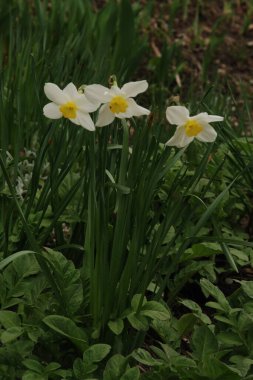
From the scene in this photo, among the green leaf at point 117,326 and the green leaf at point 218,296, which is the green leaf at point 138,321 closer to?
the green leaf at point 117,326

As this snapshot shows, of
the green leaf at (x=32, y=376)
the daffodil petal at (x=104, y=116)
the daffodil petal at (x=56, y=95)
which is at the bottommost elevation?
the green leaf at (x=32, y=376)

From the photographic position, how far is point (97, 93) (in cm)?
→ 143

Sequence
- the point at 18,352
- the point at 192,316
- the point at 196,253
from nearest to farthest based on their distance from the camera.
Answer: the point at 18,352 → the point at 192,316 → the point at 196,253

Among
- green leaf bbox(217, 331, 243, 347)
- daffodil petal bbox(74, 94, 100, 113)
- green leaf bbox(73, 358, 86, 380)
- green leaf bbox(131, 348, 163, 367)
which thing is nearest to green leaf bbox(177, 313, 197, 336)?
green leaf bbox(217, 331, 243, 347)

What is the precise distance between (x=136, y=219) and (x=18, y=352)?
0.38 meters

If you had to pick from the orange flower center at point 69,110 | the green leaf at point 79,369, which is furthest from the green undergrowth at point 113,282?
the orange flower center at point 69,110

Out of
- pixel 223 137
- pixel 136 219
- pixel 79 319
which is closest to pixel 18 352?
pixel 79 319

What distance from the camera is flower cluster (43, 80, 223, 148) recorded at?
1440mm

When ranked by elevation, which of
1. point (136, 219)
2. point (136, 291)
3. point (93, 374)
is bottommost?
point (93, 374)

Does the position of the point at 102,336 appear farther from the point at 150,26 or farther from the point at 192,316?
the point at 150,26

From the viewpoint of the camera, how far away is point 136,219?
1.55 meters

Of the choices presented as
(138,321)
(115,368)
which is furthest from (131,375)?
(138,321)

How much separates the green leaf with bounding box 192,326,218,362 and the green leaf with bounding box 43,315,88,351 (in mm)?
233

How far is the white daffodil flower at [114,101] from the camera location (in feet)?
4.69
